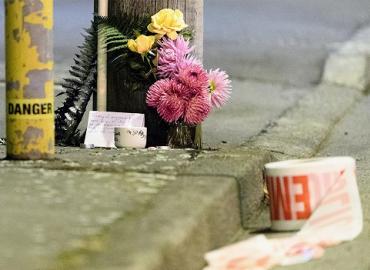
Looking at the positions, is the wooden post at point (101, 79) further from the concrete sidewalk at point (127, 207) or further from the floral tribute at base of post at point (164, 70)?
the concrete sidewalk at point (127, 207)

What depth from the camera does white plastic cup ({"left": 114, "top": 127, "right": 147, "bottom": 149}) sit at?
4285 mm

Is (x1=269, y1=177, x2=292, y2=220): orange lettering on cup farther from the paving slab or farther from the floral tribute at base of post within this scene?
the floral tribute at base of post

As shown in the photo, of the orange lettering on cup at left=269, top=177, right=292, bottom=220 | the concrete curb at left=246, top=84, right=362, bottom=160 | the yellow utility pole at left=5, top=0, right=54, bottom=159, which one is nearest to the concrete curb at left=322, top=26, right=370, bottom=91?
the concrete curb at left=246, top=84, right=362, bottom=160

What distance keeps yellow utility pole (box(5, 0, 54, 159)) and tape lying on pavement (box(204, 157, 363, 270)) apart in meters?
0.90

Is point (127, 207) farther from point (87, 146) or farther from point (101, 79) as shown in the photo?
point (101, 79)

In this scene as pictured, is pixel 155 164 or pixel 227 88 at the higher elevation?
pixel 227 88

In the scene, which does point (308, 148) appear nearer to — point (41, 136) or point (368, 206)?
point (368, 206)

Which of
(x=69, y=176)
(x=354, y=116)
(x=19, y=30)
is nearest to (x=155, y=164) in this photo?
(x=69, y=176)

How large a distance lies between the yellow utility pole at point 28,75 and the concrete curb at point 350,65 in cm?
472

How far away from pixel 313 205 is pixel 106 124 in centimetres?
161

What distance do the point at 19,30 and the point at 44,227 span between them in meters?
1.25

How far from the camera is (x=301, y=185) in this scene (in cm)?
310

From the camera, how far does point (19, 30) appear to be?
3576mm

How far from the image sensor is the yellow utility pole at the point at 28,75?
358 cm
